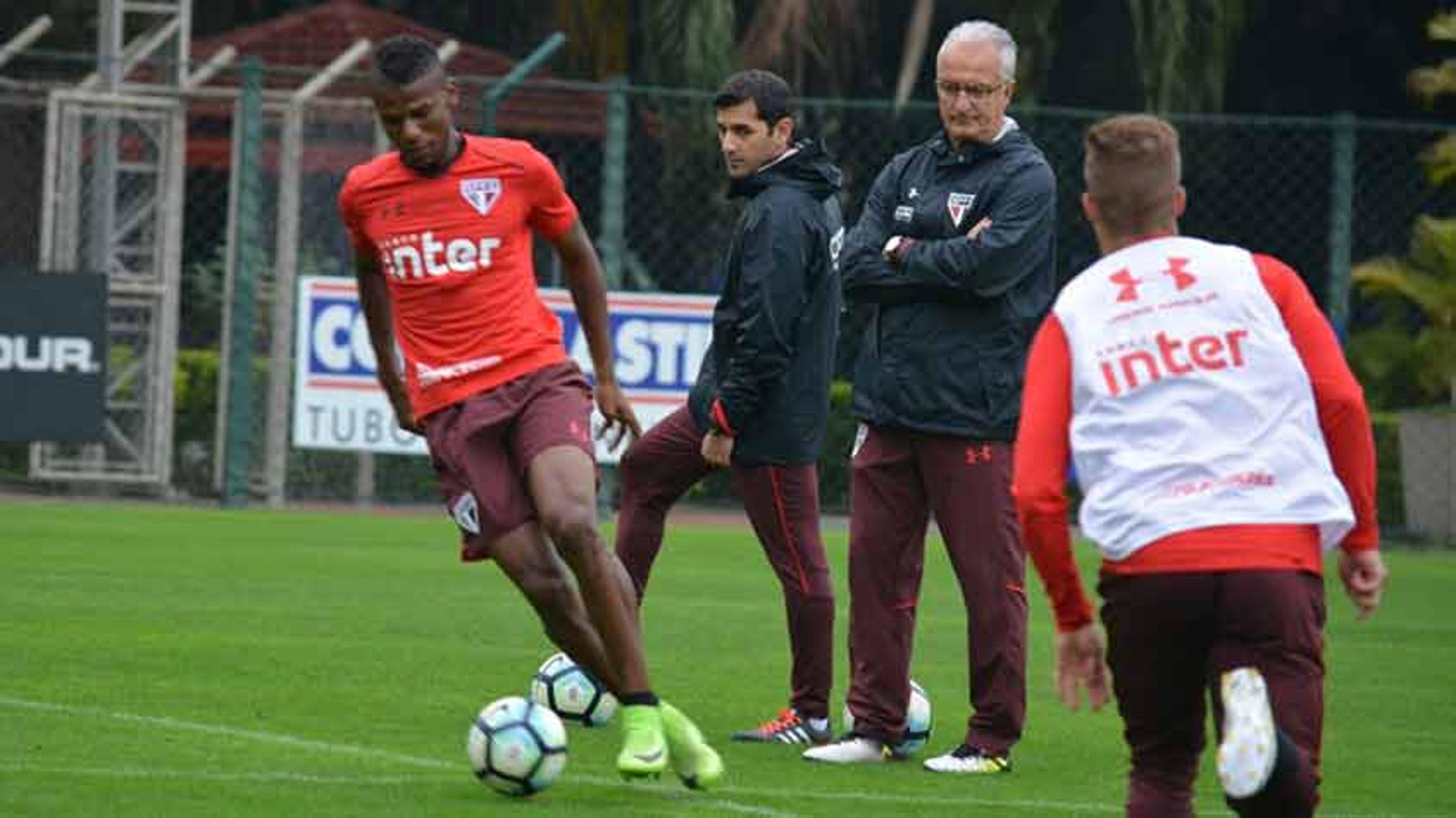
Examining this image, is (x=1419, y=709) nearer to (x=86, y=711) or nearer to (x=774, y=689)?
(x=774, y=689)

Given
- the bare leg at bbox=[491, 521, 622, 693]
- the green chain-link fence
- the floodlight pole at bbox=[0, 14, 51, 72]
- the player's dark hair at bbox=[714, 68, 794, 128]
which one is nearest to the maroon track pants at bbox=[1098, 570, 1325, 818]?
the bare leg at bbox=[491, 521, 622, 693]

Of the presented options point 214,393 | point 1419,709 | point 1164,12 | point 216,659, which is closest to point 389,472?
point 214,393

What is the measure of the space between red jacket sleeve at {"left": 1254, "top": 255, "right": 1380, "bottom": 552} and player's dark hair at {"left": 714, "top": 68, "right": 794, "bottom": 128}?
11.0 ft

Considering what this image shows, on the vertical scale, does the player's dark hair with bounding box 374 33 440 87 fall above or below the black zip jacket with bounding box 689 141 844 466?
above

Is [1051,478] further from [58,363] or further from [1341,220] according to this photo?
[1341,220]

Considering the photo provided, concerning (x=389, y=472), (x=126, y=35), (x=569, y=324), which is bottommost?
(x=389, y=472)

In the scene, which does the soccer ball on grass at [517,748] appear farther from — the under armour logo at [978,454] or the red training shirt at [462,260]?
the under armour logo at [978,454]

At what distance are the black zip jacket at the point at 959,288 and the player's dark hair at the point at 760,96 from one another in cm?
53

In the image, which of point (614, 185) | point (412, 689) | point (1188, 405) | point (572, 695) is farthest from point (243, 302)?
point (1188, 405)

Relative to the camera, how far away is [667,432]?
948 centimetres

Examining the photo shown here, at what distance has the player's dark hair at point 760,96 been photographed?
29.5 ft

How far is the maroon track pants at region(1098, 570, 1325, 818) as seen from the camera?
5570 mm

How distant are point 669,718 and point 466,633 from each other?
4118mm

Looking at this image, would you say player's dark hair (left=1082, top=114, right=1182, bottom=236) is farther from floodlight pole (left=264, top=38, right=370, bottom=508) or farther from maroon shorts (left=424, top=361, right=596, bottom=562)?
floodlight pole (left=264, top=38, right=370, bottom=508)
